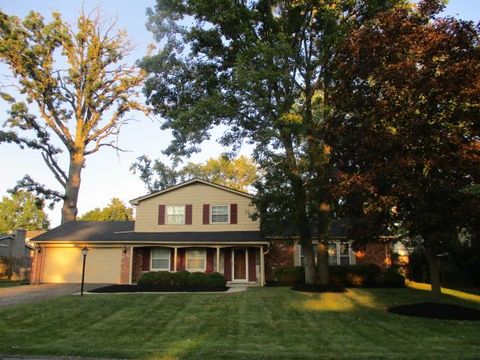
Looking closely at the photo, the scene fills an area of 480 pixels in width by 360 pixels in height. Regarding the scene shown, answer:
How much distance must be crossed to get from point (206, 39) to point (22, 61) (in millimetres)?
17162

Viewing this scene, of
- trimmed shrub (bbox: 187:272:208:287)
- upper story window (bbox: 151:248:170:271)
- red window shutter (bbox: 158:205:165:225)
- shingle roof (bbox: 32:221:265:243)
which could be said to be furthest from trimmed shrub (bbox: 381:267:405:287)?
red window shutter (bbox: 158:205:165:225)

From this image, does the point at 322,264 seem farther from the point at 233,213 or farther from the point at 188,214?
the point at 188,214

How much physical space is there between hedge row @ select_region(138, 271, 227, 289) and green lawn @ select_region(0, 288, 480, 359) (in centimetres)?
365

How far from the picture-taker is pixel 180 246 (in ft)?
79.7

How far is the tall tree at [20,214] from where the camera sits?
70.6 meters

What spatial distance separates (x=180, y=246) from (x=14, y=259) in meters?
15.4

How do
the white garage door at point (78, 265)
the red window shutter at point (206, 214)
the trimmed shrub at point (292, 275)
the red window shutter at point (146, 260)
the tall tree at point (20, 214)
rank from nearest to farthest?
the trimmed shrub at point (292, 275) < the red window shutter at point (146, 260) < the white garage door at point (78, 265) < the red window shutter at point (206, 214) < the tall tree at point (20, 214)

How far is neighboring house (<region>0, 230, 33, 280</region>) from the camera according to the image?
101 feet

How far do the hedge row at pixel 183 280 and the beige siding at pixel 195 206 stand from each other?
4.96m

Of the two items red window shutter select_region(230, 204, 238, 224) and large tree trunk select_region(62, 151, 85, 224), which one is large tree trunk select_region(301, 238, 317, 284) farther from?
large tree trunk select_region(62, 151, 85, 224)

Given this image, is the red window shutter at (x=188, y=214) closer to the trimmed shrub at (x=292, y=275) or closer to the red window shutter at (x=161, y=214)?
the red window shutter at (x=161, y=214)

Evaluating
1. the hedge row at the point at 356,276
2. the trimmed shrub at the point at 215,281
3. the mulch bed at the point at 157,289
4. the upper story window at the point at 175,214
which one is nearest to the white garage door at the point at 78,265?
the upper story window at the point at 175,214

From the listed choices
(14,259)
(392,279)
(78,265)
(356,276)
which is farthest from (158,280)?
(14,259)

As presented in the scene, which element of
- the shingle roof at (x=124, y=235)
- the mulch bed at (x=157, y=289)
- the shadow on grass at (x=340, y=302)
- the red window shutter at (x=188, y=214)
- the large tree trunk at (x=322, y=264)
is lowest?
the shadow on grass at (x=340, y=302)
